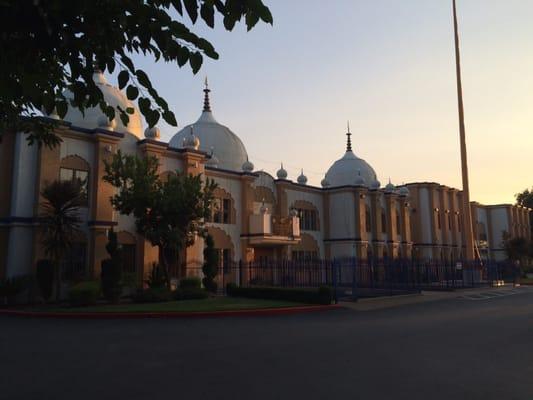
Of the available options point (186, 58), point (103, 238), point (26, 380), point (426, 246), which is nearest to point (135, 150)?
point (103, 238)

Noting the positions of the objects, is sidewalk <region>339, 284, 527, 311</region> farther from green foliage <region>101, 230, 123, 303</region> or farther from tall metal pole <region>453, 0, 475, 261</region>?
green foliage <region>101, 230, 123, 303</region>

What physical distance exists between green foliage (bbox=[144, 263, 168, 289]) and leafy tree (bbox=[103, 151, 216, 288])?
1.33m

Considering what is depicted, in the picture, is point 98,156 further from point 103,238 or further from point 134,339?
point 134,339

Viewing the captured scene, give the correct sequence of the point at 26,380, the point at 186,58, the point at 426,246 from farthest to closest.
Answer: the point at 426,246, the point at 26,380, the point at 186,58

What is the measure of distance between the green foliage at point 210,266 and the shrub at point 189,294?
3.27 meters

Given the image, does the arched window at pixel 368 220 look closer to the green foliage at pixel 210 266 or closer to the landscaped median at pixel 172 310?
the green foliage at pixel 210 266

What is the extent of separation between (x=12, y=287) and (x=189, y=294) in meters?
7.11

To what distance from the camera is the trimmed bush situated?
18.8 meters

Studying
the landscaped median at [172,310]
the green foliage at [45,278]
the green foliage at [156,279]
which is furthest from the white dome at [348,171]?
the green foliage at [45,278]

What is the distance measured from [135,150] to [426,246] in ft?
110

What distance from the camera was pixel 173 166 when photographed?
2717cm

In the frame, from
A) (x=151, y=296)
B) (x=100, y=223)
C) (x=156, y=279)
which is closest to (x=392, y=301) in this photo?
(x=151, y=296)

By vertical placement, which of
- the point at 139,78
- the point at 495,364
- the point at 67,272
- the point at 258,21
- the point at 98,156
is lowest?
the point at 495,364

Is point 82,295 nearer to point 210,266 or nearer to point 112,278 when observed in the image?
point 112,278
